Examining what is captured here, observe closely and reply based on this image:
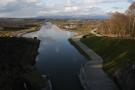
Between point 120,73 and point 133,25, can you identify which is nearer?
point 120,73

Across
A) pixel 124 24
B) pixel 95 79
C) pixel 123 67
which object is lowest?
pixel 124 24

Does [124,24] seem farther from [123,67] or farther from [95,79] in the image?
[123,67]

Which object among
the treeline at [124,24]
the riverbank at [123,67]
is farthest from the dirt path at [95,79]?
the treeline at [124,24]

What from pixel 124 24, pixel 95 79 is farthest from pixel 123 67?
pixel 124 24

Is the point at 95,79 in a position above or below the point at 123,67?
below

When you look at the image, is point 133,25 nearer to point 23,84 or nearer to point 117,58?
point 117,58

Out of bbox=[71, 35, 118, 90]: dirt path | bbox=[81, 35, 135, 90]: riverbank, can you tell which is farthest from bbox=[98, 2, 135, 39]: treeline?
bbox=[71, 35, 118, 90]: dirt path

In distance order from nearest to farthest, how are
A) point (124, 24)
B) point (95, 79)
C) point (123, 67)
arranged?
1. point (123, 67)
2. point (95, 79)
3. point (124, 24)

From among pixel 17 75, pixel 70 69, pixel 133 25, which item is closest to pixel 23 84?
pixel 17 75

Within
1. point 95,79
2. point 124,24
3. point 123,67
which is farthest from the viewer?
point 124,24

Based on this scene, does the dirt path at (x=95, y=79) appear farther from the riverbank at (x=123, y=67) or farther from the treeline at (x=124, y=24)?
the treeline at (x=124, y=24)

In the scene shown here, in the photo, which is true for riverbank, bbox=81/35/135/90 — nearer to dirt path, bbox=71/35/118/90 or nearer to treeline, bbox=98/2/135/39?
dirt path, bbox=71/35/118/90
